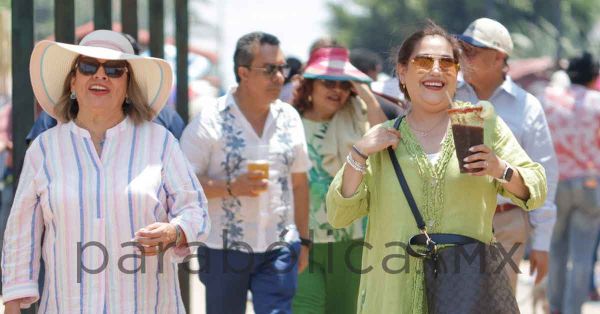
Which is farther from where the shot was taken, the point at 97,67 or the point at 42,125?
the point at 42,125

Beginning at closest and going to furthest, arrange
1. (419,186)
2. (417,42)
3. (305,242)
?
(419,186) → (417,42) → (305,242)

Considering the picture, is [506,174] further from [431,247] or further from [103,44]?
[103,44]

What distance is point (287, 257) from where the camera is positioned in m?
7.05

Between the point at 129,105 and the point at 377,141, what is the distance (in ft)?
3.80

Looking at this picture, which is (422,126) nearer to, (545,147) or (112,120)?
(112,120)

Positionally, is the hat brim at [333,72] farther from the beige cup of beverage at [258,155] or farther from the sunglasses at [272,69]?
the beige cup of beverage at [258,155]

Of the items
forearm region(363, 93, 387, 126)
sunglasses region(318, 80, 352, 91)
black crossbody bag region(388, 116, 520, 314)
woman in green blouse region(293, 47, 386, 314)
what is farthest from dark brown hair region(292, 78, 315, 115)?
black crossbody bag region(388, 116, 520, 314)

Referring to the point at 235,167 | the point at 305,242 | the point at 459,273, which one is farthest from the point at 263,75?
the point at 459,273

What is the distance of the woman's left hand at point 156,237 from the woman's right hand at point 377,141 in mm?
839

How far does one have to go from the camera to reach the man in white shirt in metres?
6.93

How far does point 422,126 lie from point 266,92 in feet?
6.74

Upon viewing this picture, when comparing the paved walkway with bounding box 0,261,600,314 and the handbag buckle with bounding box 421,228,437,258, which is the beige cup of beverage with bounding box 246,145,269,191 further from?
the paved walkway with bounding box 0,261,600,314

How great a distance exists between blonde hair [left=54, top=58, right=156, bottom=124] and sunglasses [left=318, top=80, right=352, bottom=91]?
7.45 feet

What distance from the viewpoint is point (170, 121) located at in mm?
6551
